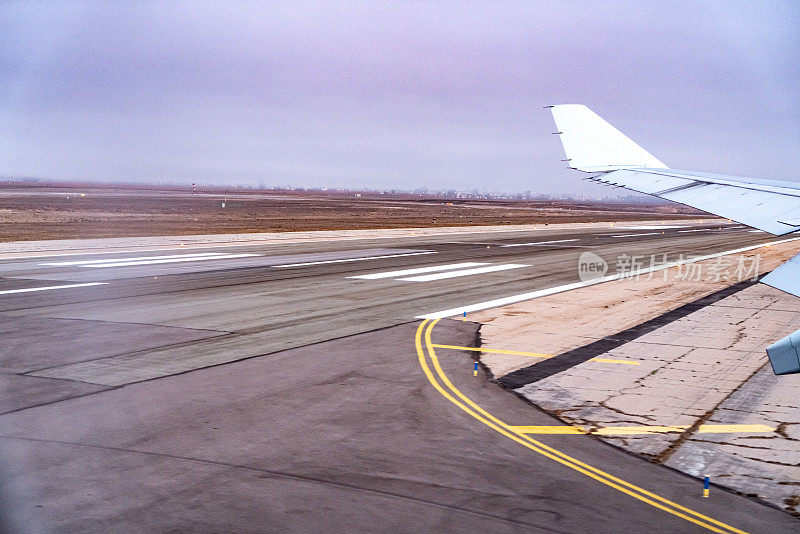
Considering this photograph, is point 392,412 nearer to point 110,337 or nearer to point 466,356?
point 466,356

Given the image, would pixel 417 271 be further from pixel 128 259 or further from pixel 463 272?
pixel 128 259

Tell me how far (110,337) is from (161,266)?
12.8 meters

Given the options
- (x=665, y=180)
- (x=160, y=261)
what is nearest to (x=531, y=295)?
(x=665, y=180)

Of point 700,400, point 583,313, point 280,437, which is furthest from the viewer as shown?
point 583,313

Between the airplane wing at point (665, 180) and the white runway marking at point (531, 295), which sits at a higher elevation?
the airplane wing at point (665, 180)

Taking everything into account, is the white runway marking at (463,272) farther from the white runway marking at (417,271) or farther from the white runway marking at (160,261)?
the white runway marking at (160,261)

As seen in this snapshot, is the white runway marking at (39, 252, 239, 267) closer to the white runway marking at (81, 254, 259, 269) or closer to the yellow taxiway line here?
the white runway marking at (81, 254, 259, 269)

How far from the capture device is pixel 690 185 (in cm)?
1247

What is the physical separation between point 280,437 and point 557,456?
11.3 feet

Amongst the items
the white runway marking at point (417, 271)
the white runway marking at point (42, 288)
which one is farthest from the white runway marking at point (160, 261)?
the white runway marking at point (417, 271)

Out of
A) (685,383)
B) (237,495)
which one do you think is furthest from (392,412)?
(685,383)

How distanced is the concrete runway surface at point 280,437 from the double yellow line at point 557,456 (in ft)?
0.12

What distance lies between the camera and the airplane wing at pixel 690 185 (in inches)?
261

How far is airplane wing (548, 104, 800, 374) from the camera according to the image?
6637 millimetres
